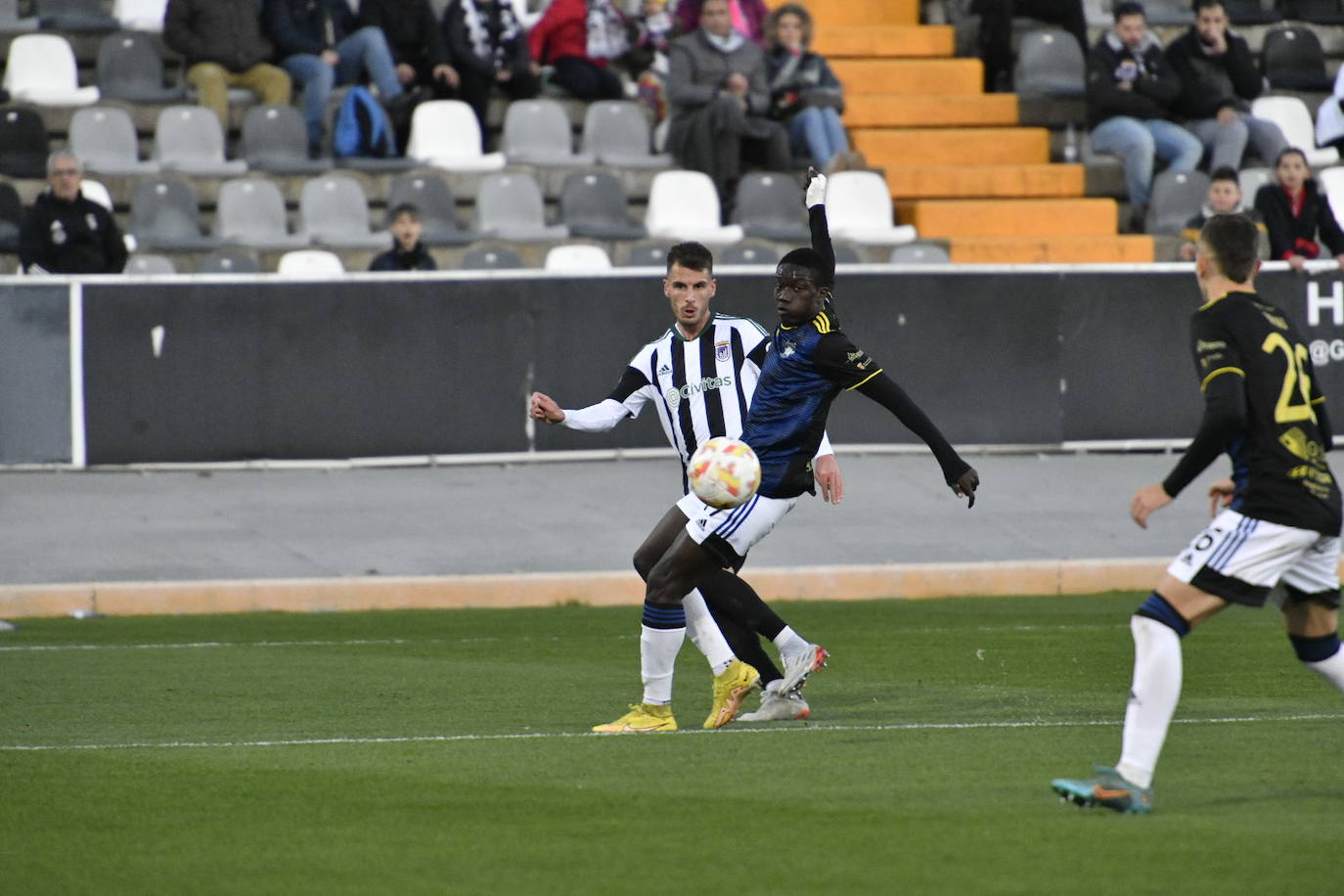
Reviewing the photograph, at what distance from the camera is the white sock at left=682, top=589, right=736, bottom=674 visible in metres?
9.34

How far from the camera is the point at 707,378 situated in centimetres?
963

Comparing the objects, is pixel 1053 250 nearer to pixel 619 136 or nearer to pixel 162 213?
pixel 619 136

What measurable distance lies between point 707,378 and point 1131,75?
1329 centimetres

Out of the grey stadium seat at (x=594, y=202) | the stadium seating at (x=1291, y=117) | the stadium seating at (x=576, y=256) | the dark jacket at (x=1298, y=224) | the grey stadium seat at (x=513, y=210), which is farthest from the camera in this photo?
the stadium seating at (x=1291, y=117)

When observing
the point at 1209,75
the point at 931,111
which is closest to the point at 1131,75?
the point at 1209,75

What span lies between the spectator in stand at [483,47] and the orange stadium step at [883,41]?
3931 millimetres

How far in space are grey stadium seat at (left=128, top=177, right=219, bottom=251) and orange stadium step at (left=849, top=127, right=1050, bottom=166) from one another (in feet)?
23.7

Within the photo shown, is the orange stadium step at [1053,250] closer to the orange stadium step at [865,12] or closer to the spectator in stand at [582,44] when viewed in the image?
the spectator in stand at [582,44]

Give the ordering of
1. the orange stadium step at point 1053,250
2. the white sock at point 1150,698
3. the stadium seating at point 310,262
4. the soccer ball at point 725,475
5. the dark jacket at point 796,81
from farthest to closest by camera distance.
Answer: the dark jacket at point 796,81 < the orange stadium step at point 1053,250 < the stadium seating at point 310,262 < the soccer ball at point 725,475 < the white sock at point 1150,698

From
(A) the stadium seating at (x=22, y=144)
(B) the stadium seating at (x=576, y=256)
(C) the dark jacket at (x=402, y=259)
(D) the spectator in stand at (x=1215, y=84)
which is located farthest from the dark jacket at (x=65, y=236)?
(D) the spectator in stand at (x=1215, y=84)

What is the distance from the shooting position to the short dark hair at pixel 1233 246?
274 inches

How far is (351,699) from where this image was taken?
10.2 m

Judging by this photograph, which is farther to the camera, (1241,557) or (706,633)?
(706,633)

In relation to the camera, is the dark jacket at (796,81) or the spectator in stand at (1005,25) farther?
the spectator in stand at (1005,25)
